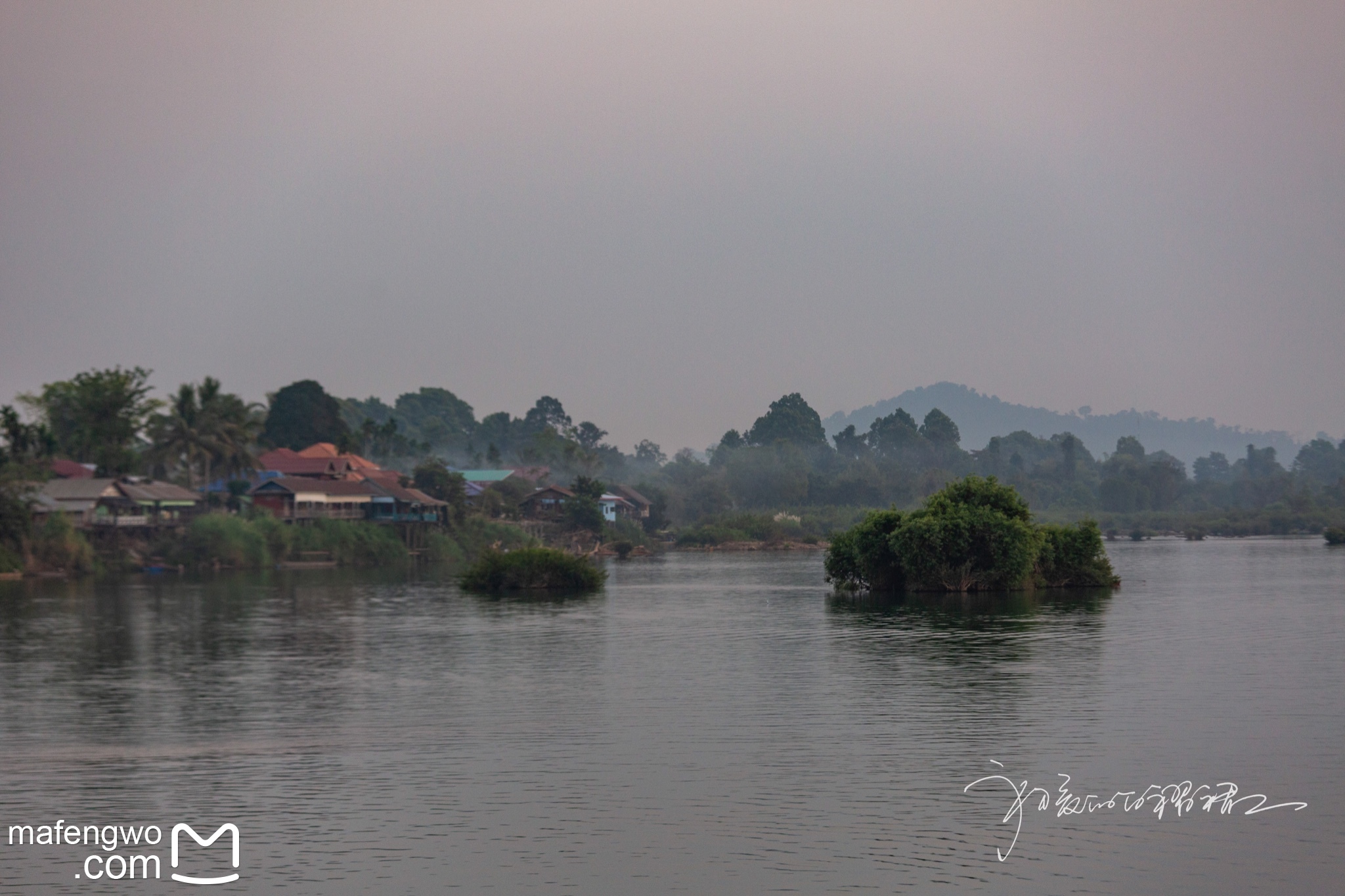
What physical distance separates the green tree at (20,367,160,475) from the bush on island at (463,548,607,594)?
4599cm

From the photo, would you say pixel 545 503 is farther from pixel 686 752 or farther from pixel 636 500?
pixel 686 752

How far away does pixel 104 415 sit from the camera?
102688mm

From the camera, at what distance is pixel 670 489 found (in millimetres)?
182625

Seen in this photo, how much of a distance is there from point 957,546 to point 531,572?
2246cm

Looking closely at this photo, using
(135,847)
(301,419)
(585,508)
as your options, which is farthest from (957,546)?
(301,419)

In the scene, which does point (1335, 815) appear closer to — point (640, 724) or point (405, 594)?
point (640, 724)

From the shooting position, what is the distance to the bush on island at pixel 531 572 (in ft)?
216

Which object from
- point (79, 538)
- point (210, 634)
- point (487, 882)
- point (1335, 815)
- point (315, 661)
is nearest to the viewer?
point (487, 882)

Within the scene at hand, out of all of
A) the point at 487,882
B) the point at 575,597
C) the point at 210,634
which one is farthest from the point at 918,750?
the point at 575,597

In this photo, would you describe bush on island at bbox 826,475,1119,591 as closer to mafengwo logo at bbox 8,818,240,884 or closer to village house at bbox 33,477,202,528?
mafengwo logo at bbox 8,818,240,884

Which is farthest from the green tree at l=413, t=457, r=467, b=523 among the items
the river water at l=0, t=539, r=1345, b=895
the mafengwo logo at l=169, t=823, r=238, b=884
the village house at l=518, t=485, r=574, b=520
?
the mafengwo logo at l=169, t=823, r=238, b=884

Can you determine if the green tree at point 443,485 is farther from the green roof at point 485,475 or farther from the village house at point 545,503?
the green roof at point 485,475

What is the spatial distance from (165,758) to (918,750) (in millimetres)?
12308
